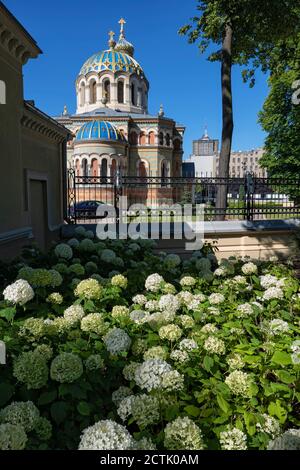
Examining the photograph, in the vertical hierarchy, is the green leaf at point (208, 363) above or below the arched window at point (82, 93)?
below

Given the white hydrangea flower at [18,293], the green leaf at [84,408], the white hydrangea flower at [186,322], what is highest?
the white hydrangea flower at [18,293]

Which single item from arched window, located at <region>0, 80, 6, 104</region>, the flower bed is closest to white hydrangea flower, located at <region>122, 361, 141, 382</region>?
the flower bed

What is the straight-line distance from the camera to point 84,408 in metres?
1.62

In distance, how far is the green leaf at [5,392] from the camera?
1630 mm

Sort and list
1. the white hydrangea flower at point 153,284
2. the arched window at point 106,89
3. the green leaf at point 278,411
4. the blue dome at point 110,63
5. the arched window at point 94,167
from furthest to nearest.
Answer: the arched window at point 106,89 → the blue dome at point 110,63 → the arched window at point 94,167 → the white hydrangea flower at point 153,284 → the green leaf at point 278,411

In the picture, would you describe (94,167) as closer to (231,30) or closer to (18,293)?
(231,30)

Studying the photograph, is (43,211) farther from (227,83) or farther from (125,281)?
(227,83)

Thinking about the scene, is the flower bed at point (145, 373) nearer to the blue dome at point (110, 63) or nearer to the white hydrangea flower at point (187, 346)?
the white hydrangea flower at point (187, 346)

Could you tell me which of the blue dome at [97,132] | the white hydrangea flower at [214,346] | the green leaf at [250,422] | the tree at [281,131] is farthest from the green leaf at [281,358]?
the blue dome at [97,132]

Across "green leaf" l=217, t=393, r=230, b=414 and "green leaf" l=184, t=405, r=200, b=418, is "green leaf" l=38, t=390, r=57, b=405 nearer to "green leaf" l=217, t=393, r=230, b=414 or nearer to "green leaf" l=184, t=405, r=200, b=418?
"green leaf" l=184, t=405, r=200, b=418

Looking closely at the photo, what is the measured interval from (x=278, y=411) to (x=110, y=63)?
4284 cm

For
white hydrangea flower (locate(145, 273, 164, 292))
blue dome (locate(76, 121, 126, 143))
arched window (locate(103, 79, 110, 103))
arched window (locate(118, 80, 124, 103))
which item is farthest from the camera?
arched window (locate(118, 80, 124, 103))

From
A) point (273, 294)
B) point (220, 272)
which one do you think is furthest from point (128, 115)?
point (273, 294)

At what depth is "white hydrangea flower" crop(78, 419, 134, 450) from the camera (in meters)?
1.39
